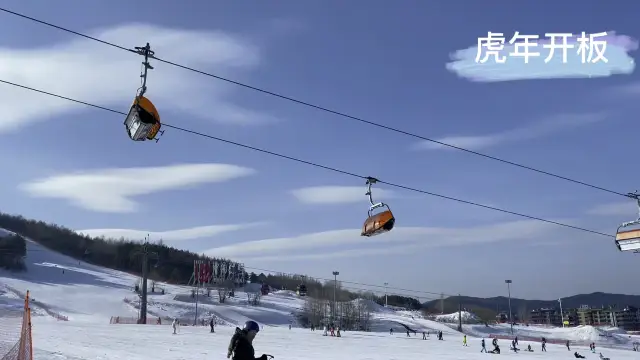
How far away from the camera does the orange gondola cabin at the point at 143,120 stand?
9992mm

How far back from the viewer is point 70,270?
533 ft

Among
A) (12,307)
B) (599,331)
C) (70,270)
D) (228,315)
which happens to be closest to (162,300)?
(228,315)

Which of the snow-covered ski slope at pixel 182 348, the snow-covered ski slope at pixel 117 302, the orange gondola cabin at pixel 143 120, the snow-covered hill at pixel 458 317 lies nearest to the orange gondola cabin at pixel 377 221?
the orange gondola cabin at pixel 143 120

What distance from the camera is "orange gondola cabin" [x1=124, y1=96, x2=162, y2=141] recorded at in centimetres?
999

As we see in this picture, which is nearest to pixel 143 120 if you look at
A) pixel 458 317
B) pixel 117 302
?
pixel 117 302

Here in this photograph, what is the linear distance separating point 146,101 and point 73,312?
98.4 meters

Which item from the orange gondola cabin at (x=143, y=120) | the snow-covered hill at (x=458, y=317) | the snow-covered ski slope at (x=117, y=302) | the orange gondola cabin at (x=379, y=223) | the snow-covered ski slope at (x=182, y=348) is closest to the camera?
the orange gondola cabin at (x=143, y=120)

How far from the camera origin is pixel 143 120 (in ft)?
32.7

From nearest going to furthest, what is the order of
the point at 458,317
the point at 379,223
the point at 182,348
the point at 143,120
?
the point at 143,120 → the point at 379,223 → the point at 182,348 → the point at 458,317

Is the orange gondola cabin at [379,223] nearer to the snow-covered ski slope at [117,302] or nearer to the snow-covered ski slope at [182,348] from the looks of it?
the snow-covered ski slope at [182,348]

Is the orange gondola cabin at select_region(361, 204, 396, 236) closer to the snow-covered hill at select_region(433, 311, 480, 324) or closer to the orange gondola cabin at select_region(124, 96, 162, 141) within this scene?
the orange gondola cabin at select_region(124, 96, 162, 141)

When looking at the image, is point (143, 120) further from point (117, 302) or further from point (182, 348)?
point (117, 302)

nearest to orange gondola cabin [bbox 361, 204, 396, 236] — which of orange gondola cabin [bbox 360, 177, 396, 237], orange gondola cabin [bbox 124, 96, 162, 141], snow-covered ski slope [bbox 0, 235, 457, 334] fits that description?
orange gondola cabin [bbox 360, 177, 396, 237]

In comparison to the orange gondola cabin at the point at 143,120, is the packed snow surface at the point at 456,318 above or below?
above
